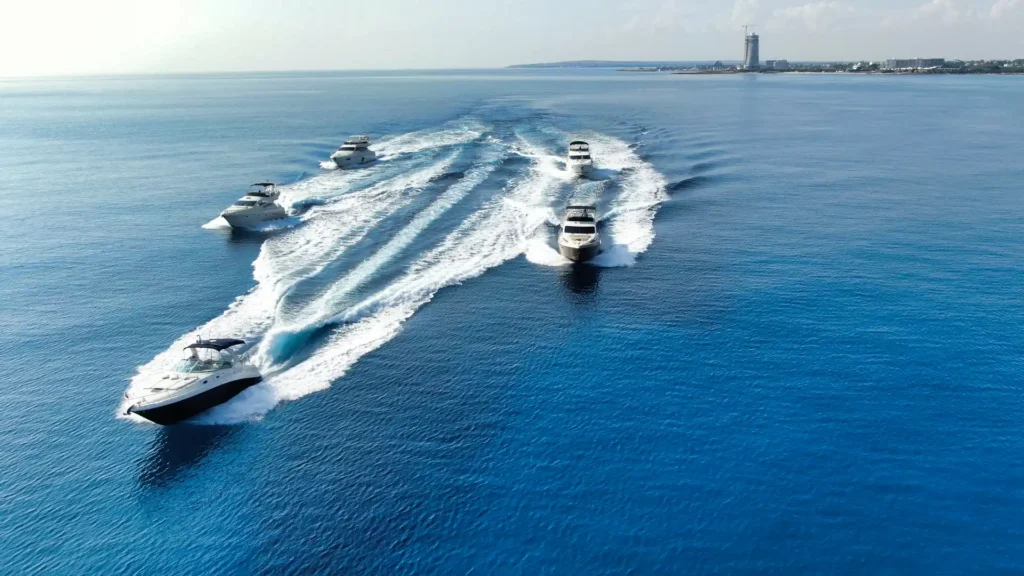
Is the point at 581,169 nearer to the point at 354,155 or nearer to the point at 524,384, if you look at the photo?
the point at 354,155

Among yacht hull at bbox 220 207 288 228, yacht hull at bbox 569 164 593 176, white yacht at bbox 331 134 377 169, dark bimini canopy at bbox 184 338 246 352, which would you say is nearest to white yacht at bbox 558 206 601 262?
yacht hull at bbox 569 164 593 176

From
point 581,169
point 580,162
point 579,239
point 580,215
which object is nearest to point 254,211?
point 580,215

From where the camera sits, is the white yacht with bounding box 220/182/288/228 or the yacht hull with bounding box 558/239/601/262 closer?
the yacht hull with bounding box 558/239/601/262

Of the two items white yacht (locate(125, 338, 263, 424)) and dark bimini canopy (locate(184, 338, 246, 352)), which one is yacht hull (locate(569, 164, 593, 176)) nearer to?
white yacht (locate(125, 338, 263, 424))

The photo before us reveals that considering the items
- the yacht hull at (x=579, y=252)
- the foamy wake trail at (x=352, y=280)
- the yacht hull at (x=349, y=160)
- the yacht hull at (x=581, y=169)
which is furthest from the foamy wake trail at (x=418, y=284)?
the yacht hull at (x=349, y=160)

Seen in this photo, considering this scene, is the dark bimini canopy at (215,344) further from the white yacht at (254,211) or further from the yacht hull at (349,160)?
the yacht hull at (349,160)

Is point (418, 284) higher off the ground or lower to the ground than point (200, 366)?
higher
